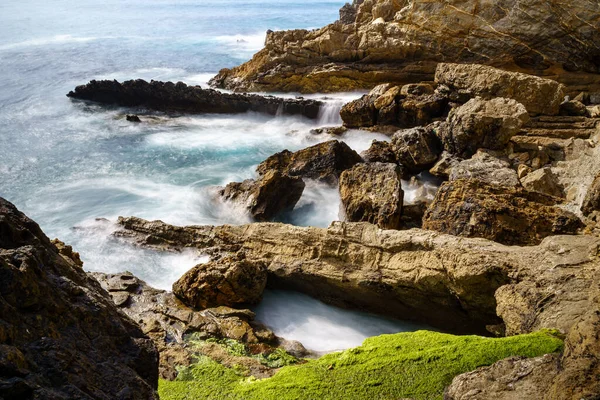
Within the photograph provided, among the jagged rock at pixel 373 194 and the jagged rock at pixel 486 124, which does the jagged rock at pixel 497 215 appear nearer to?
the jagged rock at pixel 373 194

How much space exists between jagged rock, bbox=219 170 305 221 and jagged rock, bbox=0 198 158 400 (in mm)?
10277

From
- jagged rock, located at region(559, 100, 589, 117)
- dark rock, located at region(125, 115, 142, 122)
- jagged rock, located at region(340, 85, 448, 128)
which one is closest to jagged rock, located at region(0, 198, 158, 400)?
jagged rock, located at region(340, 85, 448, 128)

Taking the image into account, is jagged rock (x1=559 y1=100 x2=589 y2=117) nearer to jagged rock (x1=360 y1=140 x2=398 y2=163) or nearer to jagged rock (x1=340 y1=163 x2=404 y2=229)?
jagged rock (x1=360 y1=140 x2=398 y2=163)

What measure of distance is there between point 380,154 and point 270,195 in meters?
5.12

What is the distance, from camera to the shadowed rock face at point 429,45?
84.1 ft

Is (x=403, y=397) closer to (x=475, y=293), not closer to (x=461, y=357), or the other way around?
(x=461, y=357)

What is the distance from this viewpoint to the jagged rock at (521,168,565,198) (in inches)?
509

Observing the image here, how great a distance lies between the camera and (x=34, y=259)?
14.2 feet

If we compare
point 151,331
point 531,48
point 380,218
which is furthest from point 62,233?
point 531,48

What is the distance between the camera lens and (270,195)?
51.0 ft

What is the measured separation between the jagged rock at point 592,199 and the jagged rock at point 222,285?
6.89 meters

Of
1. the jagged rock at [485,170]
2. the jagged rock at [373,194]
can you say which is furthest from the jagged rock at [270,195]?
the jagged rock at [485,170]

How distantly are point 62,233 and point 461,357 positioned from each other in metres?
13.7

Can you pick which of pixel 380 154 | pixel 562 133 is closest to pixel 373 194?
pixel 380 154
